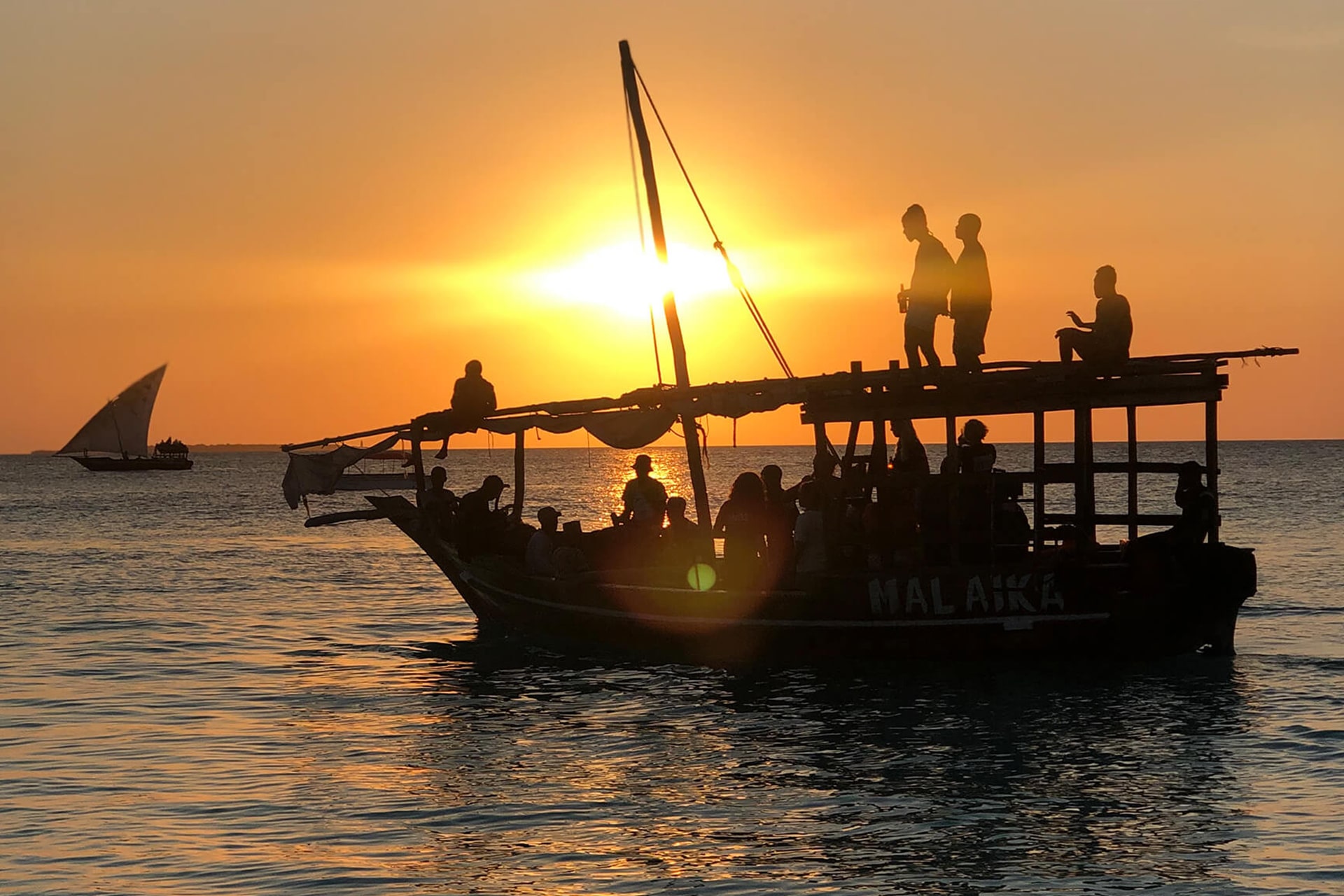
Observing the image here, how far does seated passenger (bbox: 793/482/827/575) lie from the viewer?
17.3 m

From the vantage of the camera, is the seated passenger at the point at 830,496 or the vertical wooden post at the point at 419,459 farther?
the vertical wooden post at the point at 419,459

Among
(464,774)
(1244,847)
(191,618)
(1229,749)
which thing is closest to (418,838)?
(464,774)

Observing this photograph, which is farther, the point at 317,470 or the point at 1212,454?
the point at 317,470

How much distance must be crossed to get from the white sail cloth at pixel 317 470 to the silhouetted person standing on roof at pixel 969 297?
34.8 feet

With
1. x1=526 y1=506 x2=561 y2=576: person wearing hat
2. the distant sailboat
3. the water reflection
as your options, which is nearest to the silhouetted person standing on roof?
the water reflection

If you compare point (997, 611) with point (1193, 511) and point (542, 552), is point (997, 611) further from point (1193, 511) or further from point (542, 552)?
point (542, 552)

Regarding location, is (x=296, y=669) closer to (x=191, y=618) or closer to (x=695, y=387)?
(x=695, y=387)

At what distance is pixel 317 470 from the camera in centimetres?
2444

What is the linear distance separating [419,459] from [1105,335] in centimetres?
1094

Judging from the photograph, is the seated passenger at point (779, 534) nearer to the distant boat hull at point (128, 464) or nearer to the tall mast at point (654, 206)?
the tall mast at point (654, 206)

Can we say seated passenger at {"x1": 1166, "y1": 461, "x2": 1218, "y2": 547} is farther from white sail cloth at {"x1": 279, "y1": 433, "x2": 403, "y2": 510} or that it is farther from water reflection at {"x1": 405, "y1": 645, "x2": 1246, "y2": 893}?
white sail cloth at {"x1": 279, "y1": 433, "x2": 403, "y2": 510}

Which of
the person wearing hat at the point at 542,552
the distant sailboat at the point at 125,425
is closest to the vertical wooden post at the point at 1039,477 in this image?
the person wearing hat at the point at 542,552

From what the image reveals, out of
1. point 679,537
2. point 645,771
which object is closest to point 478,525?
point 679,537

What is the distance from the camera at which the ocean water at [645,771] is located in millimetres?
10109
